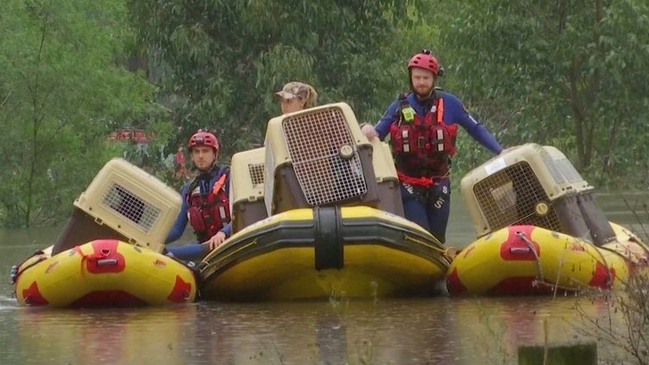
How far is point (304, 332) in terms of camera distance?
12.4 meters

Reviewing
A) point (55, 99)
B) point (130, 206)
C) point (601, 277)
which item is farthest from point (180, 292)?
point (55, 99)

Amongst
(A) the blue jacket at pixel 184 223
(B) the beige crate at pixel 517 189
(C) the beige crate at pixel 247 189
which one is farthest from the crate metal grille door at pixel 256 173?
(B) the beige crate at pixel 517 189

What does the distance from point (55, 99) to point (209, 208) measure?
51.1ft

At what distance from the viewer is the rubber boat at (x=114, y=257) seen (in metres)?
14.6

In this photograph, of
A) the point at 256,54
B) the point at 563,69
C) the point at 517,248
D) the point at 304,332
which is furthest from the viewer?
the point at 563,69

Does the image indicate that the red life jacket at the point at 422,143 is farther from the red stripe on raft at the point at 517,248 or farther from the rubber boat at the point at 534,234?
the red stripe on raft at the point at 517,248

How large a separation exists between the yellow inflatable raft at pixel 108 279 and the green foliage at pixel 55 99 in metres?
15.9

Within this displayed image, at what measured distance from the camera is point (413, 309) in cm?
1397

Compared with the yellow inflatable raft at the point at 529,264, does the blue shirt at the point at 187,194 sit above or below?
above

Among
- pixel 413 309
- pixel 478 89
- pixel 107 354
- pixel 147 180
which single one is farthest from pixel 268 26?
pixel 107 354

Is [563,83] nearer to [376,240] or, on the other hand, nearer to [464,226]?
[464,226]

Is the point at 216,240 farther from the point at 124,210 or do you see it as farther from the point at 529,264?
the point at 529,264

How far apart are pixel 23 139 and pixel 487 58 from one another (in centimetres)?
867

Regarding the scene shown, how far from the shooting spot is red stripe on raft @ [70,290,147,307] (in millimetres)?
14766
